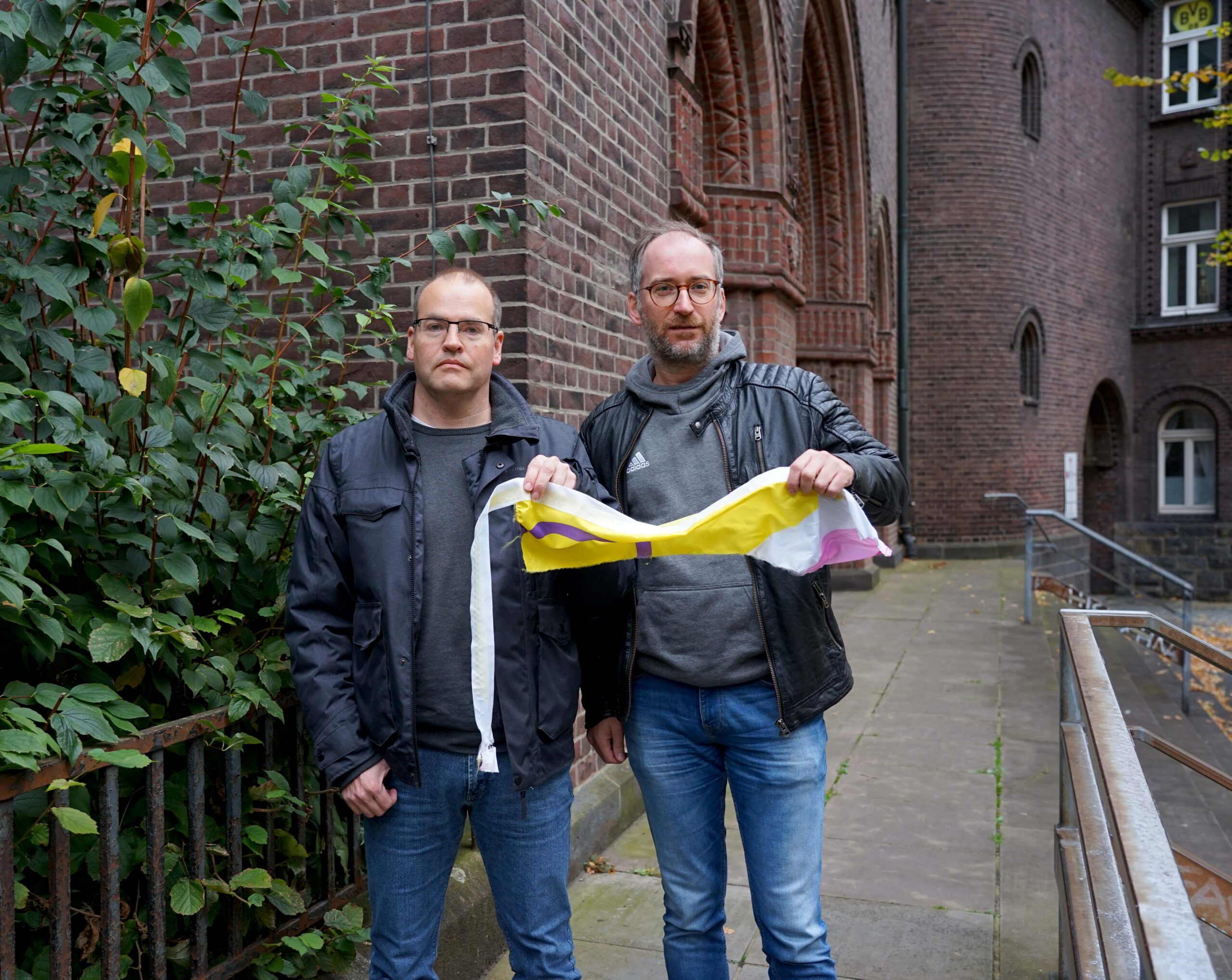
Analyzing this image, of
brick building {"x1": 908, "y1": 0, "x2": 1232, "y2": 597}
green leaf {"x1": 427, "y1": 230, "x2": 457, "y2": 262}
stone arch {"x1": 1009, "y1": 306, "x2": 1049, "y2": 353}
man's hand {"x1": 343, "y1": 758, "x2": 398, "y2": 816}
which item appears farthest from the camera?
stone arch {"x1": 1009, "y1": 306, "x2": 1049, "y2": 353}

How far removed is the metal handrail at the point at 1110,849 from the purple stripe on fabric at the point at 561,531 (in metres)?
1.01

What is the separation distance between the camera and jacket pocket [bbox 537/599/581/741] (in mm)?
2250

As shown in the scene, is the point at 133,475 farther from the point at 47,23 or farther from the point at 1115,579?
the point at 1115,579

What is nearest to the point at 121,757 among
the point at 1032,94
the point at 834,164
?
the point at 834,164

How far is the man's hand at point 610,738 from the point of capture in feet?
8.17

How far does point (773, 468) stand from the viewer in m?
2.35

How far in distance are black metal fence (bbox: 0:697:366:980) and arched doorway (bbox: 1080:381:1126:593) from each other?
Result: 21.9m

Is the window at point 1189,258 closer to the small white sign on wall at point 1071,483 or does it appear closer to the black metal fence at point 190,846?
the small white sign on wall at point 1071,483

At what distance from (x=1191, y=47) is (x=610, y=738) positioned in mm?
25392

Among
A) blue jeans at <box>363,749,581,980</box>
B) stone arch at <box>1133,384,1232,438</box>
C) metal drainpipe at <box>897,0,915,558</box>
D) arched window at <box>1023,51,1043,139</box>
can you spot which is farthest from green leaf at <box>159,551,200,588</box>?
stone arch at <box>1133,384,1232,438</box>

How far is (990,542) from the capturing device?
16.9 metres

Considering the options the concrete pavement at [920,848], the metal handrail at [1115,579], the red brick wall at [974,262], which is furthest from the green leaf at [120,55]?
the red brick wall at [974,262]

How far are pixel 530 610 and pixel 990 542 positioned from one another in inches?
627

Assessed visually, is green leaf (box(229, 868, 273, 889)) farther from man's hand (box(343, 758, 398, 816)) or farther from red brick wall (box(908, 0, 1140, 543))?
red brick wall (box(908, 0, 1140, 543))
